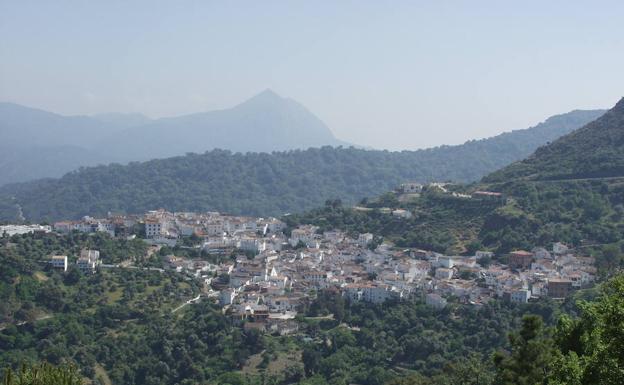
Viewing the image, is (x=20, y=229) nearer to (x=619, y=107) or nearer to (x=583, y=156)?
(x=583, y=156)

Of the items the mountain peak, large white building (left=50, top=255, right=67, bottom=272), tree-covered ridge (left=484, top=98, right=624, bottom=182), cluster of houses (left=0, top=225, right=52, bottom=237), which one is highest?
the mountain peak

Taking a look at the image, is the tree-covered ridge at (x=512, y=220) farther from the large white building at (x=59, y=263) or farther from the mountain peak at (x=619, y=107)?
the large white building at (x=59, y=263)

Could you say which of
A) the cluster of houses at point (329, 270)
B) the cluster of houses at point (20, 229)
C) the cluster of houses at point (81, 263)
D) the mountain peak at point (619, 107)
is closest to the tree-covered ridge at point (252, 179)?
the mountain peak at point (619, 107)

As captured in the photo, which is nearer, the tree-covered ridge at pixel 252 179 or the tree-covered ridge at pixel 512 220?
the tree-covered ridge at pixel 512 220

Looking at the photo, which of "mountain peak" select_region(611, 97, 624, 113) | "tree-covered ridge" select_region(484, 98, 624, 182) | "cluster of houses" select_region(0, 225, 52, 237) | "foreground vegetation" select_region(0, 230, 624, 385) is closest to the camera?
"foreground vegetation" select_region(0, 230, 624, 385)

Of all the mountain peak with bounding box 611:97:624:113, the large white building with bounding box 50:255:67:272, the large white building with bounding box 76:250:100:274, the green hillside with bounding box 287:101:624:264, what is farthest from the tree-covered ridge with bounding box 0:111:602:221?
the large white building with bounding box 50:255:67:272

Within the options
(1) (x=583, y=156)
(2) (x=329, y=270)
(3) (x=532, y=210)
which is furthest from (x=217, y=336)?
(1) (x=583, y=156)

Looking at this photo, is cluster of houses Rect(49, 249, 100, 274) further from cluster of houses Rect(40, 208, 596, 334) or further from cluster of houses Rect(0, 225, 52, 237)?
cluster of houses Rect(0, 225, 52, 237)
